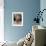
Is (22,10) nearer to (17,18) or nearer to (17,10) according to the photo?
(17,10)

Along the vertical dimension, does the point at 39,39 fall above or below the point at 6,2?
below

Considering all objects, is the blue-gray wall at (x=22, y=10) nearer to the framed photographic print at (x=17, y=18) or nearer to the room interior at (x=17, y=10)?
A: the room interior at (x=17, y=10)

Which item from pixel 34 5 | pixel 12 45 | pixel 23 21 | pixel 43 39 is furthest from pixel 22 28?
pixel 43 39

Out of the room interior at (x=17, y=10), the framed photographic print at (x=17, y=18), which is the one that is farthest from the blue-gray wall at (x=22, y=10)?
the framed photographic print at (x=17, y=18)

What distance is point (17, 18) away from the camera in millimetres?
5273

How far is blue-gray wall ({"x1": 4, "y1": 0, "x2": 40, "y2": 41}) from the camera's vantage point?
517cm

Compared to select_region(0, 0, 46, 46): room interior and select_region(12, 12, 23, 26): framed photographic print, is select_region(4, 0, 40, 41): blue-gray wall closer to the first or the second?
select_region(0, 0, 46, 46): room interior

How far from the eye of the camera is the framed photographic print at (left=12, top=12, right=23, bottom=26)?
205 inches

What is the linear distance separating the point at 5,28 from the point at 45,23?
1.67m

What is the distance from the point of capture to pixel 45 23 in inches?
169

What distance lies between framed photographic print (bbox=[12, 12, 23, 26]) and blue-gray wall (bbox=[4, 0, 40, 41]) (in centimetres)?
12

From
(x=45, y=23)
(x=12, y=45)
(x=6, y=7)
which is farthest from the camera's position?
(x=6, y=7)

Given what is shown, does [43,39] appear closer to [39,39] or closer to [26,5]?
[39,39]

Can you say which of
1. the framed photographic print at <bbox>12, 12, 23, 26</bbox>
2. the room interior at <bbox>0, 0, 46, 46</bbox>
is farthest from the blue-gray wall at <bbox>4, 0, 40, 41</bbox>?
the framed photographic print at <bbox>12, 12, 23, 26</bbox>
